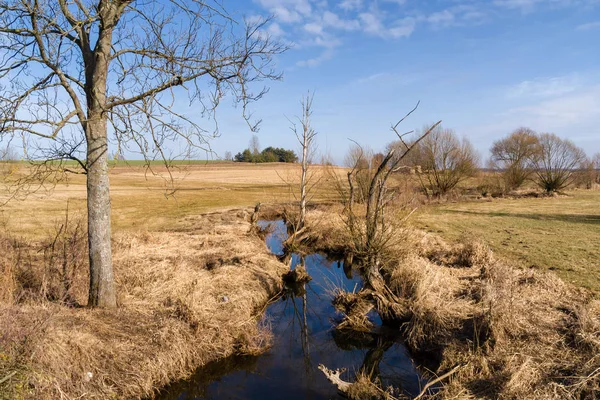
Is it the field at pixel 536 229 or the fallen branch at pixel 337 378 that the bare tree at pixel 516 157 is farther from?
the fallen branch at pixel 337 378

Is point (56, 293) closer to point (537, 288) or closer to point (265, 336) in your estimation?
point (265, 336)

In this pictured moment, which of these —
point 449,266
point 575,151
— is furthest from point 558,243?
point 575,151

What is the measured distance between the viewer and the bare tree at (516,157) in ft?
108

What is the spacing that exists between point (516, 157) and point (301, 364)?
3426 cm

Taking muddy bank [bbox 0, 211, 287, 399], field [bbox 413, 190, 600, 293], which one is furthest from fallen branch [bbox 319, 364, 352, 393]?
field [bbox 413, 190, 600, 293]

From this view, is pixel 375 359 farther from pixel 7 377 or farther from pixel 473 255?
pixel 7 377

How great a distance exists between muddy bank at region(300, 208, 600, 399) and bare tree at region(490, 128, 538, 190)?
1004 inches

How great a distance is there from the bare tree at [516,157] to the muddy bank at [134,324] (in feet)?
94.3

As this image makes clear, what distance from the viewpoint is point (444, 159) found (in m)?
28.8

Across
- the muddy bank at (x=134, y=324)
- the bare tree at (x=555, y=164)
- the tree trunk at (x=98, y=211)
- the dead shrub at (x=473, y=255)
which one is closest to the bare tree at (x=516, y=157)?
the bare tree at (x=555, y=164)

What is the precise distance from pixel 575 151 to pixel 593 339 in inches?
1272

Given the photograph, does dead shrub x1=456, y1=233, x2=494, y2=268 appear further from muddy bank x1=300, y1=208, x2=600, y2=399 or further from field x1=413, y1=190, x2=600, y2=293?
field x1=413, y1=190, x2=600, y2=293

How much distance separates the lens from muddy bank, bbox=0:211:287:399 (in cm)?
527

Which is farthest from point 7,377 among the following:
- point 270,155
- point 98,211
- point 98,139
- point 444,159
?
point 270,155
